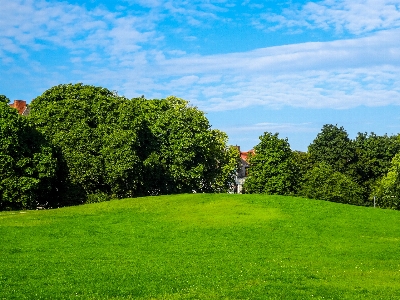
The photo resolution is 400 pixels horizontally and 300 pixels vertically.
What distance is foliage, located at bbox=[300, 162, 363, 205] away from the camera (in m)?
101

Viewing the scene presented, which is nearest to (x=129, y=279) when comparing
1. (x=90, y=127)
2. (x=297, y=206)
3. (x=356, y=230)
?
(x=356, y=230)

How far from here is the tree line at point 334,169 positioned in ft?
318

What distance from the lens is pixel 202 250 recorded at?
34531mm

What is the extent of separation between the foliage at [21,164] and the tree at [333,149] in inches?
2756

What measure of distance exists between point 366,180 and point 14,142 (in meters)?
81.5

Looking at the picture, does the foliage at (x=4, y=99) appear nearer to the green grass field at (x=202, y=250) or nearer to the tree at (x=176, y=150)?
the green grass field at (x=202, y=250)

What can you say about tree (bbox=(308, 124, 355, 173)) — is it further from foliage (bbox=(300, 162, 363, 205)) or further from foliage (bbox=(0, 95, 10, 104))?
foliage (bbox=(0, 95, 10, 104))

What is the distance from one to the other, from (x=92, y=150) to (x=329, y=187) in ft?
175

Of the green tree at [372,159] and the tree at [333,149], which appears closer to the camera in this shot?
the green tree at [372,159]

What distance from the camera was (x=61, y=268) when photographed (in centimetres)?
2677

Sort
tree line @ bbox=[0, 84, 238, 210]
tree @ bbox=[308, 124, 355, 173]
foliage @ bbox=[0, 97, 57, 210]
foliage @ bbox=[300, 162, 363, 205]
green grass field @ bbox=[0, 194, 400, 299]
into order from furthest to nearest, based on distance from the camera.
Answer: tree @ bbox=[308, 124, 355, 173] → foliage @ bbox=[300, 162, 363, 205] → tree line @ bbox=[0, 84, 238, 210] → foliage @ bbox=[0, 97, 57, 210] → green grass field @ bbox=[0, 194, 400, 299]

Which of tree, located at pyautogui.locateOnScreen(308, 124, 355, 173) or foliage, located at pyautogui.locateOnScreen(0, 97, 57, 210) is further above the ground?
tree, located at pyautogui.locateOnScreen(308, 124, 355, 173)

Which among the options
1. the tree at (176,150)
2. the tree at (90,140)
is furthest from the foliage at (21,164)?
the tree at (176,150)

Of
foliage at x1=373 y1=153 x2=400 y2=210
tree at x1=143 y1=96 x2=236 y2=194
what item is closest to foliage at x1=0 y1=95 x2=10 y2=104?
tree at x1=143 y1=96 x2=236 y2=194
